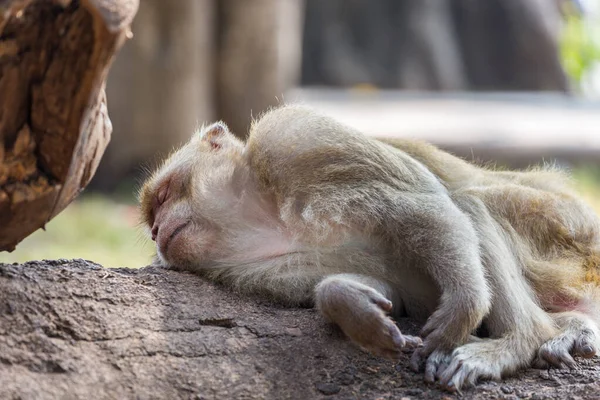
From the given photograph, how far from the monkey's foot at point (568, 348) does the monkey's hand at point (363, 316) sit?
27.9 inches

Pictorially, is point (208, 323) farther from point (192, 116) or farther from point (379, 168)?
point (192, 116)

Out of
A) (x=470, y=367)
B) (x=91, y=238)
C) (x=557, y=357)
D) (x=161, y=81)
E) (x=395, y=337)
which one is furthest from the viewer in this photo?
(x=161, y=81)

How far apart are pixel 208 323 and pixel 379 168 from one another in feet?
3.49

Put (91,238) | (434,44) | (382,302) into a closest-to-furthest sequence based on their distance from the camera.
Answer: (382,302) → (91,238) → (434,44)

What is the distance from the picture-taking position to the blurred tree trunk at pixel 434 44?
1839 cm

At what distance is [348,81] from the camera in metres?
18.7

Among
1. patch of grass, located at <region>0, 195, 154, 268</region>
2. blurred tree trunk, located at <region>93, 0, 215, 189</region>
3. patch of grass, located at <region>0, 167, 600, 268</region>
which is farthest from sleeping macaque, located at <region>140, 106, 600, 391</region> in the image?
blurred tree trunk, located at <region>93, 0, 215, 189</region>

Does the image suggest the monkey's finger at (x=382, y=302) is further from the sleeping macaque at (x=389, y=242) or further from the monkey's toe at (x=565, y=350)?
the monkey's toe at (x=565, y=350)

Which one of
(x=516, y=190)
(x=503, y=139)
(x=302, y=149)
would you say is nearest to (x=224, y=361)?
(x=302, y=149)

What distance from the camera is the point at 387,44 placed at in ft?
62.3

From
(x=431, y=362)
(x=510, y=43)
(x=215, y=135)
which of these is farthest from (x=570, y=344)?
(x=510, y=43)

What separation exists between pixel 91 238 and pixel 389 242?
551 centimetres

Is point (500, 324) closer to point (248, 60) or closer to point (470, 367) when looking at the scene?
point (470, 367)

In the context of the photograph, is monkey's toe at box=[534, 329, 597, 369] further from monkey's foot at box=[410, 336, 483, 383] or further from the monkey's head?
the monkey's head
